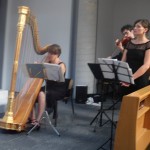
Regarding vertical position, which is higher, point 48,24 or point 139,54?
point 48,24

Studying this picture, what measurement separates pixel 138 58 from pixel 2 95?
7.54 feet

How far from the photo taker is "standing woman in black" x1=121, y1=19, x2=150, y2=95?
3434 millimetres

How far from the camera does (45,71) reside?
143 inches

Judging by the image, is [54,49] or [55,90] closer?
[54,49]

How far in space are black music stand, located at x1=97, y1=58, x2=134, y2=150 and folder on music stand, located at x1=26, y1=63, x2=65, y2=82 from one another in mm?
508

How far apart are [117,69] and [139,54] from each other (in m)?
0.43

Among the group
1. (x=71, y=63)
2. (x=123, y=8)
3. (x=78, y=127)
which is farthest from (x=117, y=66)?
(x=123, y=8)

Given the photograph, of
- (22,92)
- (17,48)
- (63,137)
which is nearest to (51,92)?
(22,92)

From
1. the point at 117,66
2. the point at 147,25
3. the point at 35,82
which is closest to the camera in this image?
the point at 117,66

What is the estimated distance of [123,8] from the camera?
791 cm

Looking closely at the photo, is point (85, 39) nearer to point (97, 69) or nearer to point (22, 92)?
point (22, 92)

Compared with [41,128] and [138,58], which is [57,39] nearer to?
[41,128]

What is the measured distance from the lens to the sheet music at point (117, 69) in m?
3.07

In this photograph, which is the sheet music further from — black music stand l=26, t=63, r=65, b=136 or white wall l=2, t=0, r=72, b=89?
white wall l=2, t=0, r=72, b=89
